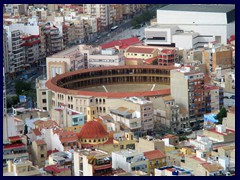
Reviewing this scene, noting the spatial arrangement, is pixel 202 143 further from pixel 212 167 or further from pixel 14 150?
pixel 14 150

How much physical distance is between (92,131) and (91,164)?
261 cm

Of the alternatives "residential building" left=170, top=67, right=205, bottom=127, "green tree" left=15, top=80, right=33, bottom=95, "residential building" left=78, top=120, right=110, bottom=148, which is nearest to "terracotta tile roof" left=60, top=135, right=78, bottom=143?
"residential building" left=78, top=120, right=110, bottom=148

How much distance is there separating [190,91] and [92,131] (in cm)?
432

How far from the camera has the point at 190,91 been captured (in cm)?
2758

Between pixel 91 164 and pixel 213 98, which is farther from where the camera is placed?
pixel 213 98

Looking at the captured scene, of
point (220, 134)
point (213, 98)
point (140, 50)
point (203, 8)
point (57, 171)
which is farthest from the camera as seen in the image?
point (203, 8)

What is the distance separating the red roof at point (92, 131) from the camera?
939 inches

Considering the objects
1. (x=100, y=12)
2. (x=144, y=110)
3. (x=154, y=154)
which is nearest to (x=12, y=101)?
(x=144, y=110)

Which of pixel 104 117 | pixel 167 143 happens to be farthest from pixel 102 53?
pixel 167 143

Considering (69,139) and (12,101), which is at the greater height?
(69,139)

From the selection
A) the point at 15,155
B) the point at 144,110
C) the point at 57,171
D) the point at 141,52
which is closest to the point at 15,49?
the point at 141,52

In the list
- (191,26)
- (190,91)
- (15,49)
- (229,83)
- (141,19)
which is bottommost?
(229,83)

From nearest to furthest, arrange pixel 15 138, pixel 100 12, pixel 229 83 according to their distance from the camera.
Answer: pixel 15 138 < pixel 229 83 < pixel 100 12

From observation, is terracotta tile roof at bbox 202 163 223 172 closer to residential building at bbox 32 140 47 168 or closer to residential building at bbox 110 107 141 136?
residential building at bbox 32 140 47 168
